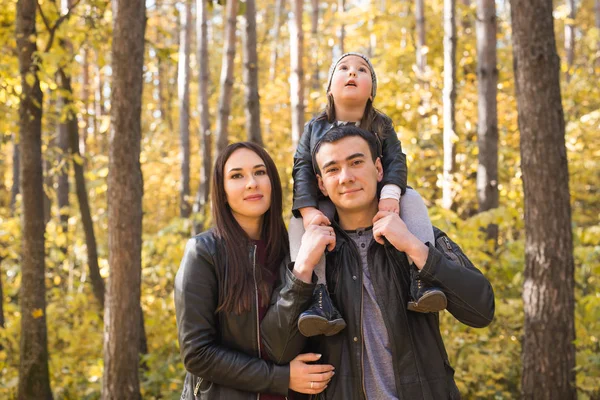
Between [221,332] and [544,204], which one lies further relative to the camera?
[544,204]

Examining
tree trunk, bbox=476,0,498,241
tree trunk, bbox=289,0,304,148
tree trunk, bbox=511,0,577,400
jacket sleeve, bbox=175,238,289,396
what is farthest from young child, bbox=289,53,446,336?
tree trunk, bbox=289,0,304,148

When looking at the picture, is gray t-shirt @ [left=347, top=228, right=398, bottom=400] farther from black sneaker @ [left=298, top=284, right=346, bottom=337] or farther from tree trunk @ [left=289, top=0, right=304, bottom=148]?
tree trunk @ [left=289, top=0, right=304, bottom=148]

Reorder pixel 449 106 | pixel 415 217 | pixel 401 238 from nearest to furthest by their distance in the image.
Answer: pixel 401 238 → pixel 415 217 → pixel 449 106

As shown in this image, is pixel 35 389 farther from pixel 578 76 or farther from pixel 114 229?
pixel 578 76

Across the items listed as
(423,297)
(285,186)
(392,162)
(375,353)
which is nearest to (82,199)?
(392,162)

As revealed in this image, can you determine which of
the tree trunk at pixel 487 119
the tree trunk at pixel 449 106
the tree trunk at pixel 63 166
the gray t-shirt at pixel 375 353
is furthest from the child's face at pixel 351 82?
the tree trunk at pixel 449 106

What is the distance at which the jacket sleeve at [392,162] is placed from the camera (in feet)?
8.96

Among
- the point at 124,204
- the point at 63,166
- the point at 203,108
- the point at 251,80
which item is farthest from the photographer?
the point at 203,108

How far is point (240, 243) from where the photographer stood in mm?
2621

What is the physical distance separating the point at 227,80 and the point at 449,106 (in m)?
3.86

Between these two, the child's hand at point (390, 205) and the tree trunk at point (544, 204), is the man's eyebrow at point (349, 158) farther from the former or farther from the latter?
the tree trunk at point (544, 204)

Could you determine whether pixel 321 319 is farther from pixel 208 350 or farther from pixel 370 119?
pixel 370 119

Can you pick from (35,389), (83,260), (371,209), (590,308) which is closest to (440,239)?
(371,209)

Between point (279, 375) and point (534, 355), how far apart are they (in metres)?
3.72
